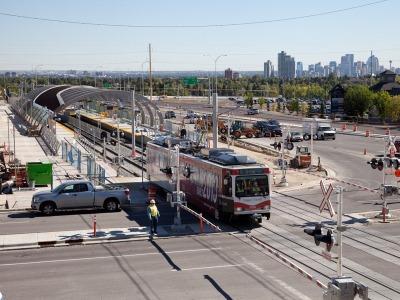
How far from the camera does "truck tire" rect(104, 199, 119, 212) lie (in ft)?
96.9

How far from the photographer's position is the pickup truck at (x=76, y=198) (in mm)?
28688

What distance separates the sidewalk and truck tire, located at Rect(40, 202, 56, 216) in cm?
391

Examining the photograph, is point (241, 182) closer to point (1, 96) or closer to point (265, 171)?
point (265, 171)

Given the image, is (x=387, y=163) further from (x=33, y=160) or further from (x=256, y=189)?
(x=33, y=160)

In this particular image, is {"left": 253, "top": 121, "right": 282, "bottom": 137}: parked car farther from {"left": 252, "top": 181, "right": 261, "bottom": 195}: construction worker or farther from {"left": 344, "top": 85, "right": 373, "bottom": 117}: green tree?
{"left": 252, "top": 181, "right": 261, "bottom": 195}: construction worker

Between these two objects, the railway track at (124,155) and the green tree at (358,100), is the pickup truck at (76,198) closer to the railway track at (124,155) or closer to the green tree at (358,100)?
the railway track at (124,155)

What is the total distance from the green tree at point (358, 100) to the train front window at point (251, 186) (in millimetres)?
67651

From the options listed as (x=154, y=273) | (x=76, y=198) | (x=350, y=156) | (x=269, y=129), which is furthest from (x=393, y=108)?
(x=154, y=273)

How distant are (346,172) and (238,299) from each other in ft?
91.9

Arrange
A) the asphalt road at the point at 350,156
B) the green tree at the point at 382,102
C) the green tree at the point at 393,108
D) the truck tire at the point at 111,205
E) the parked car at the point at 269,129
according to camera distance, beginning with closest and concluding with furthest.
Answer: the truck tire at the point at 111,205 → the asphalt road at the point at 350,156 → the parked car at the point at 269,129 → the green tree at the point at 393,108 → the green tree at the point at 382,102

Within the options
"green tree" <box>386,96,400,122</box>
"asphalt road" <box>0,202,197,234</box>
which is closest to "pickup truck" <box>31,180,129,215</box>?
"asphalt road" <box>0,202,197,234</box>

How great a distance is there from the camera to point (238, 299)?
1578 cm

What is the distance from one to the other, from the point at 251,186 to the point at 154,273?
7.72 meters

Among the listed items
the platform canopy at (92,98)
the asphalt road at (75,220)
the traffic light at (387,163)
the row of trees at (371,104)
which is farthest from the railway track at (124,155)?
the row of trees at (371,104)
